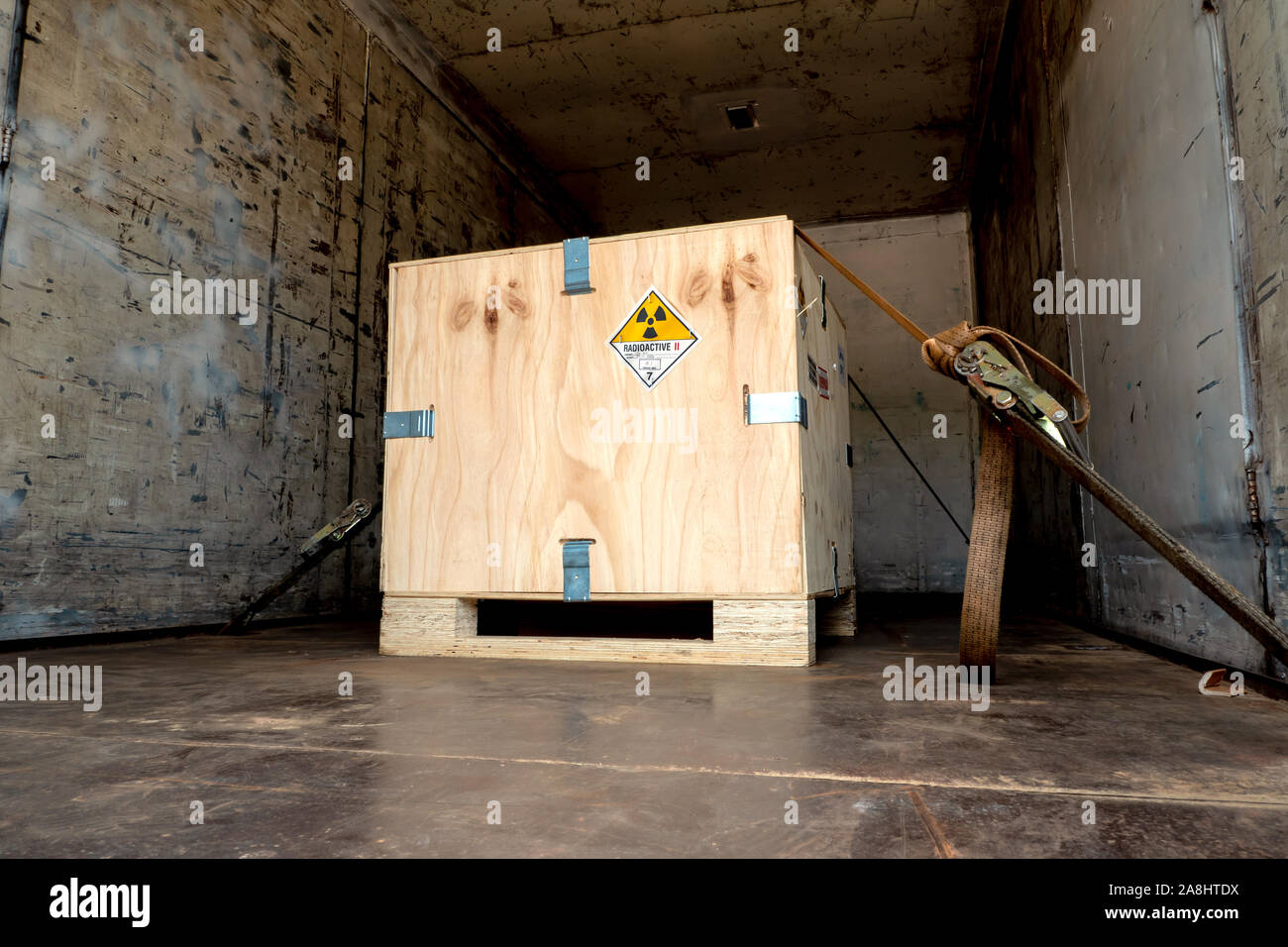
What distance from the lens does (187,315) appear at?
13.0 ft

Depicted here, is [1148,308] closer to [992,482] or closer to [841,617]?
[992,482]

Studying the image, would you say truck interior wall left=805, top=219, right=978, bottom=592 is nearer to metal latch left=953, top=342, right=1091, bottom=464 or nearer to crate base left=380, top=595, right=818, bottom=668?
crate base left=380, top=595, right=818, bottom=668

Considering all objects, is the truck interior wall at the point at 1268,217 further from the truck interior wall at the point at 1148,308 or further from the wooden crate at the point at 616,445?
the wooden crate at the point at 616,445

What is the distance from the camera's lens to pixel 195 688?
222cm

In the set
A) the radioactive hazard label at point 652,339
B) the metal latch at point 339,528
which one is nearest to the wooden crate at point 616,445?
the radioactive hazard label at point 652,339

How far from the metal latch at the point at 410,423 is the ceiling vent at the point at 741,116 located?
5.11 m

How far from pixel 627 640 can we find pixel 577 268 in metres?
1.34

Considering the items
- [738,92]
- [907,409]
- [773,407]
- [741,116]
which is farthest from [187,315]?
[907,409]

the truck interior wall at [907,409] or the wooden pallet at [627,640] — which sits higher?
the truck interior wall at [907,409]

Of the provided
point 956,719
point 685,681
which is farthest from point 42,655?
point 956,719

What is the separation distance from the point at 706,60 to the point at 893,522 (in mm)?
4782

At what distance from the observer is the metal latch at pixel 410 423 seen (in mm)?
2955

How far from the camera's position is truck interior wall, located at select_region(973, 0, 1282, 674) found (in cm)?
224

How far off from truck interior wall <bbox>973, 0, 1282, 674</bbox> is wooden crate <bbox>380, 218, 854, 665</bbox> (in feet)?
3.82
